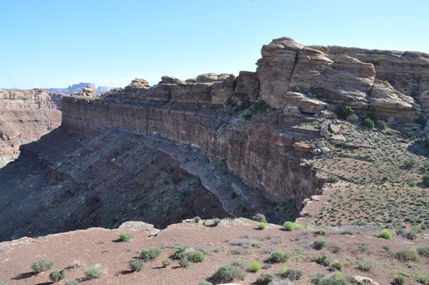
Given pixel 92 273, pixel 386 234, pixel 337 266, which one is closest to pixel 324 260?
pixel 337 266

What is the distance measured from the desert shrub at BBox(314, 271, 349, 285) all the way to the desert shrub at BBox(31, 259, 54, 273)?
9864 mm

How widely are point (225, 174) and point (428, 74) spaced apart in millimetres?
20529

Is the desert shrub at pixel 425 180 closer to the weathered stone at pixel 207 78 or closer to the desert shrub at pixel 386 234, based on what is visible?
the desert shrub at pixel 386 234

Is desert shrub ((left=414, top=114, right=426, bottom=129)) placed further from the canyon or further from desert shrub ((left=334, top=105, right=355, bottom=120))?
desert shrub ((left=334, top=105, right=355, bottom=120))

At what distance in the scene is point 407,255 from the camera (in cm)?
1267

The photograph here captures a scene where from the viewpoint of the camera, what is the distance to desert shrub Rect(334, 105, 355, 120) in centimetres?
2836

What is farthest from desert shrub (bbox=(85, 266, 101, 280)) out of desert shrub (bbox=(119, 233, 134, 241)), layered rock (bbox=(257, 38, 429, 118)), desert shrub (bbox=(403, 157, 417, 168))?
layered rock (bbox=(257, 38, 429, 118))

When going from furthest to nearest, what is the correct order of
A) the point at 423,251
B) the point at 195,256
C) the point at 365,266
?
the point at 195,256 < the point at 423,251 < the point at 365,266

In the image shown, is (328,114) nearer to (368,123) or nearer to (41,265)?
(368,123)

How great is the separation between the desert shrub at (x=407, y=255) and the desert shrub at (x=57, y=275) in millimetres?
12177

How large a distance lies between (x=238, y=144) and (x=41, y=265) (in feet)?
72.0

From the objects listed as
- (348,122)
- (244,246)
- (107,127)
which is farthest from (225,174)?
(107,127)

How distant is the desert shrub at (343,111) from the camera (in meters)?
28.4

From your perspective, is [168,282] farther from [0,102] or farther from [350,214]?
[0,102]
